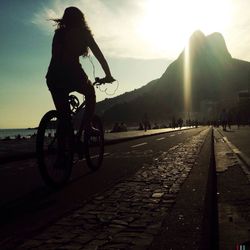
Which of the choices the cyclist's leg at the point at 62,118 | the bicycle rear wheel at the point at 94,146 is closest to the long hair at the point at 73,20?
the cyclist's leg at the point at 62,118

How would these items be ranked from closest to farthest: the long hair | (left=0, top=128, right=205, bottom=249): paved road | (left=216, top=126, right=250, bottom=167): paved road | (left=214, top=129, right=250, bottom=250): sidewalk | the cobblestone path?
the cobblestone path < (left=214, top=129, right=250, bottom=250): sidewalk < (left=0, top=128, right=205, bottom=249): paved road < the long hair < (left=216, top=126, right=250, bottom=167): paved road

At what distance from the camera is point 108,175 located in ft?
21.6

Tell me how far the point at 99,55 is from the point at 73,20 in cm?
64

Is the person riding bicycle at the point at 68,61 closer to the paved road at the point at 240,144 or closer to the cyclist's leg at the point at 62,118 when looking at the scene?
the cyclist's leg at the point at 62,118

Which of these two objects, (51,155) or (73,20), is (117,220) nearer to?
(51,155)

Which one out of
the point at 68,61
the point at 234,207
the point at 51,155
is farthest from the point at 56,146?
the point at 234,207

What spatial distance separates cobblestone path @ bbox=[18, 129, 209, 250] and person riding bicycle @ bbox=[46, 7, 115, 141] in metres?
1.38

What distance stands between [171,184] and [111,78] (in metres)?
2.08

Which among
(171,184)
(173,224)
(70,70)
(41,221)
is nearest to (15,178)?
(70,70)

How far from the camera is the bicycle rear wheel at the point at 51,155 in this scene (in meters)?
5.17

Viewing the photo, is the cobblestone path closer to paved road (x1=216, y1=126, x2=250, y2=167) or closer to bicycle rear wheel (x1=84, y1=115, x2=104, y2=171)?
bicycle rear wheel (x1=84, y1=115, x2=104, y2=171)

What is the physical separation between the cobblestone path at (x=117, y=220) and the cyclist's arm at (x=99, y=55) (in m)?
1.87

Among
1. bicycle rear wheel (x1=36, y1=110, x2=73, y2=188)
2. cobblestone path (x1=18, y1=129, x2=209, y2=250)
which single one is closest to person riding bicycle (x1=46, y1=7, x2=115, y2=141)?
bicycle rear wheel (x1=36, y1=110, x2=73, y2=188)

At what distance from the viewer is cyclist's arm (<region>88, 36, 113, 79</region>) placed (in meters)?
6.17
